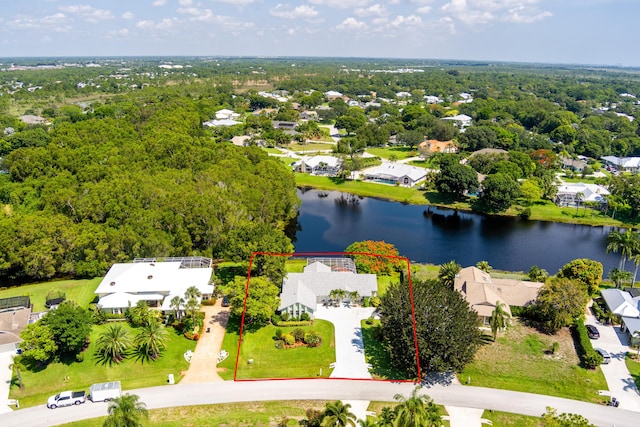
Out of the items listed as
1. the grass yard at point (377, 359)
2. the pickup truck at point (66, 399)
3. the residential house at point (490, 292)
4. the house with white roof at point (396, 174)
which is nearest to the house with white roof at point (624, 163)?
the house with white roof at point (396, 174)

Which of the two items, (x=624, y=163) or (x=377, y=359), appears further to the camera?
(x=624, y=163)

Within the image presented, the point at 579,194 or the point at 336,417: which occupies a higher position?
the point at 579,194

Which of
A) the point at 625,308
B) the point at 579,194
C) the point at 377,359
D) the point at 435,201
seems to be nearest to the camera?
the point at 377,359

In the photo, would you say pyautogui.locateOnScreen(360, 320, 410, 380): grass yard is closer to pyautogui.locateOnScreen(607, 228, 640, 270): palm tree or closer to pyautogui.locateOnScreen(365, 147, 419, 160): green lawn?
pyautogui.locateOnScreen(607, 228, 640, 270): palm tree

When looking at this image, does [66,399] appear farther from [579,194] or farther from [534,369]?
[579,194]

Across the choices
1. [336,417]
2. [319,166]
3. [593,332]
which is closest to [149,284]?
[336,417]

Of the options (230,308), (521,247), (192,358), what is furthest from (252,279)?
(521,247)
